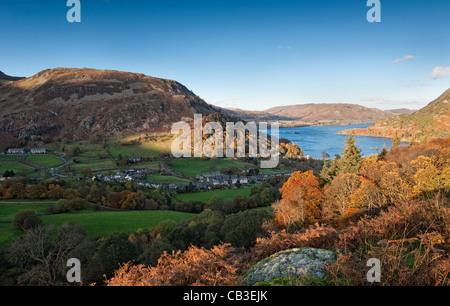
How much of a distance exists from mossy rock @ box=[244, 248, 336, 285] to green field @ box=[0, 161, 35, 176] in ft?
297

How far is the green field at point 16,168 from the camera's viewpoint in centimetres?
7047

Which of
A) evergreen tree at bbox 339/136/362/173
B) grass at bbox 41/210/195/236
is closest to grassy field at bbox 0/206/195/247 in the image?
grass at bbox 41/210/195/236

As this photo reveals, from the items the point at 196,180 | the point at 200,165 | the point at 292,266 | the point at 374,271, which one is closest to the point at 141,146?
the point at 200,165

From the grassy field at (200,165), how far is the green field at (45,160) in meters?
43.9

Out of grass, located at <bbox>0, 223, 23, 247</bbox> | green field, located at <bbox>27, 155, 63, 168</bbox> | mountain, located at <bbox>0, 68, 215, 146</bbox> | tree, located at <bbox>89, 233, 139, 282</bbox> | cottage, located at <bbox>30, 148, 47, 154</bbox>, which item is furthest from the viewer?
A: mountain, located at <bbox>0, 68, 215, 146</bbox>

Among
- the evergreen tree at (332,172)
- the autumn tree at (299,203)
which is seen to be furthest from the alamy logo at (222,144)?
the autumn tree at (299,203)

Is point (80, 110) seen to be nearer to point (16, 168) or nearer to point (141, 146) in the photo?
point (141, 146)

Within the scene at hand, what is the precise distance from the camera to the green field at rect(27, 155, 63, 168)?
80.5 metres

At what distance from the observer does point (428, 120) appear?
127 metres

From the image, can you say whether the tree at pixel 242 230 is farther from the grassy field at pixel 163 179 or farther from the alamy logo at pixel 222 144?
the alamy logo at pixel 222 144

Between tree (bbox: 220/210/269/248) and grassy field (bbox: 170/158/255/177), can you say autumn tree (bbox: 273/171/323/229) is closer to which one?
tree (bbox: 220/210/269/248)

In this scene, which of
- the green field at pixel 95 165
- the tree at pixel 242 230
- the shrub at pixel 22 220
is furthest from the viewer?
the green field at pixel 95 165

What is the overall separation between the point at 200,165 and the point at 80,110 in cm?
13190
